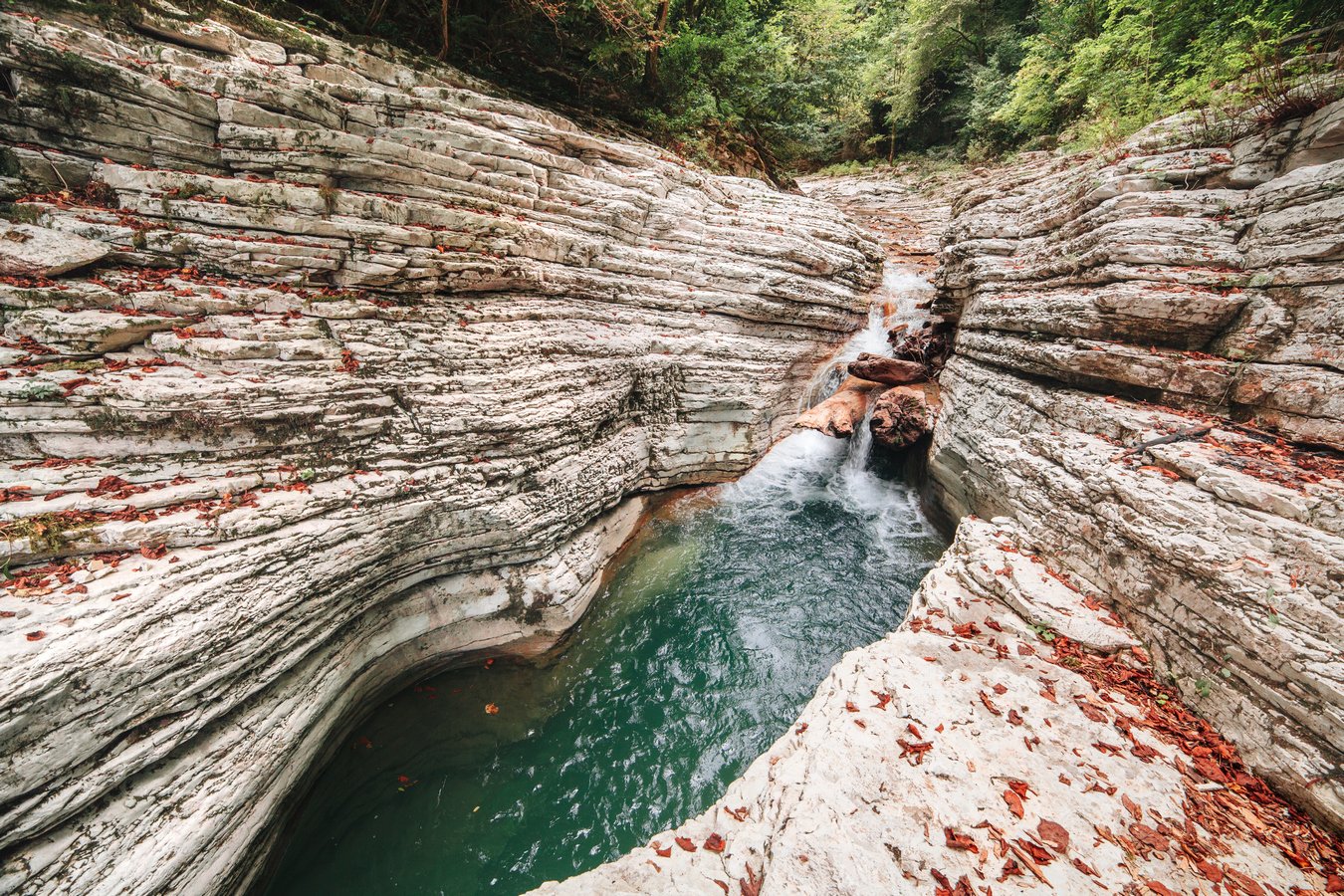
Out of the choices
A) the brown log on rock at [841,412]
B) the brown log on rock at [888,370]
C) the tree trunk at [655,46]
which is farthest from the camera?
the brown log on rock at [888,370]

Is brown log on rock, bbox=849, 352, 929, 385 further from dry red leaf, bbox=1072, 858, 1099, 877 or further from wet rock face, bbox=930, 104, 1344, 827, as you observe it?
dry red leaf, bbox=1072, 858, 1099, 877

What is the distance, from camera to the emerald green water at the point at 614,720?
17.0 feet

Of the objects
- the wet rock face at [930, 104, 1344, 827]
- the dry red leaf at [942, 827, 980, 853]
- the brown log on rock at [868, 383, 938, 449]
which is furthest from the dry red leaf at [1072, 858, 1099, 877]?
the brown log on rock at [868, 383, 938, 449]

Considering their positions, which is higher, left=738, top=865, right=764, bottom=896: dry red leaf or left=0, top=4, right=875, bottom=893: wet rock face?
left=0, top=4, right=875, bottom=893: wet rock face

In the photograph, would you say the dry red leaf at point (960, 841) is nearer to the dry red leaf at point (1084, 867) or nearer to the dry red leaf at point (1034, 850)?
the dry red leaf at point (1034, 850)

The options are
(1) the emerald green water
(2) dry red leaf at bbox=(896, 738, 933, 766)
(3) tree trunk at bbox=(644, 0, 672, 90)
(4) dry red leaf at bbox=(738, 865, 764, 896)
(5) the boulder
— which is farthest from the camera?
(3) tree trunk at bbox=(644, 0, 672, 90)

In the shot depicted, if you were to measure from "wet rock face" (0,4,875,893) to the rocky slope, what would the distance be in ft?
11.6

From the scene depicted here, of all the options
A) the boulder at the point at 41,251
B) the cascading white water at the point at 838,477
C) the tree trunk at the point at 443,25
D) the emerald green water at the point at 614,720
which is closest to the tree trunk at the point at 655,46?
the tree trunk at the point at 443,25

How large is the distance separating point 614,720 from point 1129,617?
646cm

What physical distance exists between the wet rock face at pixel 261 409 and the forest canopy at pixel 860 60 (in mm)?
2454

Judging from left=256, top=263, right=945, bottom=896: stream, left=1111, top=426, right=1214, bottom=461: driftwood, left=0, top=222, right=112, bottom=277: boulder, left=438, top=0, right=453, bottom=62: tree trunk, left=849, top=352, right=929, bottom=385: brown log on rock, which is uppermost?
left=438, top=0, right=453, bottom=62: tree trunk

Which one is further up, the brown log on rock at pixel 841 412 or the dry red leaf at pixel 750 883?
the brown log on rock at pixel 841 412

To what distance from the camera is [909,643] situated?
5.01 m

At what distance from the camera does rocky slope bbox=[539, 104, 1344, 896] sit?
320 centimetres
